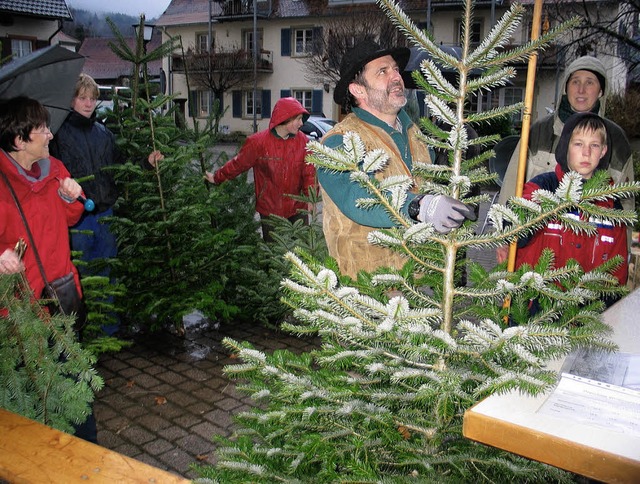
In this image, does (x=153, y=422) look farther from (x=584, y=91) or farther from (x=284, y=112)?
(x=584, y=91)

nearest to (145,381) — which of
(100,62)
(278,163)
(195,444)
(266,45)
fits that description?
(195,444)

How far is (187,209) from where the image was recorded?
17.3 ft

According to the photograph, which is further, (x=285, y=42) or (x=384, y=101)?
(x=285, y=42)

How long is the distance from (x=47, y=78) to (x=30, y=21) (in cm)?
2934

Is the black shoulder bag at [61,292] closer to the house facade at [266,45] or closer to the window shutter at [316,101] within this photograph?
the house facade at [266,45]

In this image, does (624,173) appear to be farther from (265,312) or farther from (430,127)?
(265,312)

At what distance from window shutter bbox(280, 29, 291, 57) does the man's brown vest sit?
3951cm

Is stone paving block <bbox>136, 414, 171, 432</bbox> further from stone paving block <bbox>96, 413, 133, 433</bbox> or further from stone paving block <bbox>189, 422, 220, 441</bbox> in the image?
stone paving block <bbox>189, 422, 220, 441</bbox>

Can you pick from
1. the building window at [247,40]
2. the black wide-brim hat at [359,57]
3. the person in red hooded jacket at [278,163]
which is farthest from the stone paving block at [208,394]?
the building window at [247,40]

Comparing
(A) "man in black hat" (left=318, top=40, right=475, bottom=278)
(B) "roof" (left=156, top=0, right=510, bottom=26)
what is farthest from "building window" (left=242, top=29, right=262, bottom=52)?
(A) "man in black hat" (left=318, top=40, right=475, bottom=278)

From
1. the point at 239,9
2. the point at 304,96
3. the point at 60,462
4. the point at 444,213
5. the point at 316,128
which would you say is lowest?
the point at 60,462

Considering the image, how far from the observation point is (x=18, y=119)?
3.29 metres

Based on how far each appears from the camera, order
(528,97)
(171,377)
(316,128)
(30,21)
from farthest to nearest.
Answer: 1. (30,21)
2. (316,128)
3. (171,377)
4. (528,97)

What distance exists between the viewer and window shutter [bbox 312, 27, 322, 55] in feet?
117
